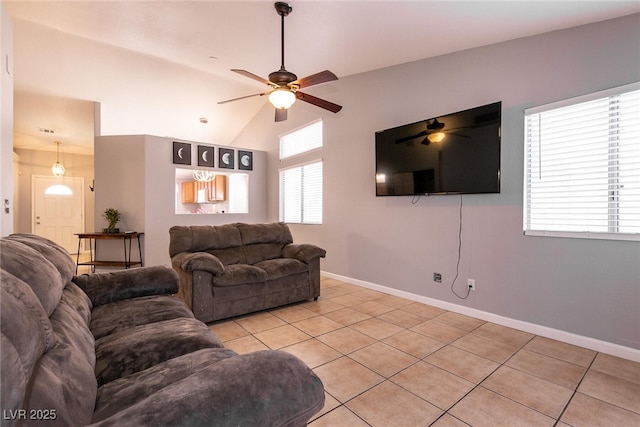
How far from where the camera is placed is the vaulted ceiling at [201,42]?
7.99ft

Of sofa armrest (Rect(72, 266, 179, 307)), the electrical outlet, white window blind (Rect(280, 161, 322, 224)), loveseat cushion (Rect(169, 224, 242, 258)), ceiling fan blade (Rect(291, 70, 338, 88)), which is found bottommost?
the electrical outlet

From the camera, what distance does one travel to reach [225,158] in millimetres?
5891

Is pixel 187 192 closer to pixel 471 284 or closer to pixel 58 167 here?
pixel 58 167

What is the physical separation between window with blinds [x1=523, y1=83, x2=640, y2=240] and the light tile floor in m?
1.05

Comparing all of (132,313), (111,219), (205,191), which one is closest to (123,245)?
(111,219)

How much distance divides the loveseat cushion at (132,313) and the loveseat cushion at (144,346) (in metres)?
0.10

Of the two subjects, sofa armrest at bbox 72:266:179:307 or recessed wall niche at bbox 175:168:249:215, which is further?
recessed wall niche at bbox 175:168:249:215

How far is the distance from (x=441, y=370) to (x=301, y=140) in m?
4.50

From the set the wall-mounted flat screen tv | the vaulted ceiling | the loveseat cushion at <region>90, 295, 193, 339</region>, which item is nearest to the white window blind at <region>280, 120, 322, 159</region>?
the vaulted ceiling

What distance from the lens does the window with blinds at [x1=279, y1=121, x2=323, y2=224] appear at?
5070 mm

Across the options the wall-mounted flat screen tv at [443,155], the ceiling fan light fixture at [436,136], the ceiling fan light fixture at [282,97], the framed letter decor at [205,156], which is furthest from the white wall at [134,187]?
the ceiling fan light fixture at [436,136]

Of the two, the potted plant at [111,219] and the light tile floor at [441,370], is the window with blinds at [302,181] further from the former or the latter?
the potted plant at [111,219]

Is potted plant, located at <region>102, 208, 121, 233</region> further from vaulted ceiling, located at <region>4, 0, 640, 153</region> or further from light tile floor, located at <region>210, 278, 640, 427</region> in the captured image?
light tile floor, located at <region>210, 278, 640, 427</region>

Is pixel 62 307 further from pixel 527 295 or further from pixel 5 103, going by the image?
pixel 527 295
